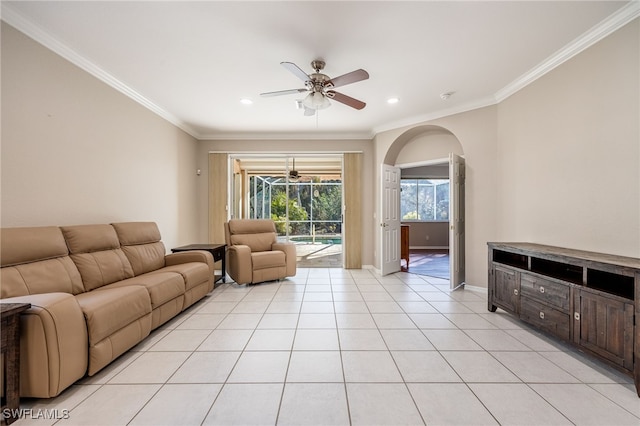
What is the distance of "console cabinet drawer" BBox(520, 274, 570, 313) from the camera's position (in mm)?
2143

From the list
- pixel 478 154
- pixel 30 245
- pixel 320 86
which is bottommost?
pixel 30 245

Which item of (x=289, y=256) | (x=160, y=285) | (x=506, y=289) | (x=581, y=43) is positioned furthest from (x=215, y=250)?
(x=581, y=43)

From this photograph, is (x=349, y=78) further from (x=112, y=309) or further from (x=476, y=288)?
(x=476, y=288)

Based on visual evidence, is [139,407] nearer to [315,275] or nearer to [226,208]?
[315,275]

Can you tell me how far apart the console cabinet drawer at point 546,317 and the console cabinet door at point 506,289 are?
10cm

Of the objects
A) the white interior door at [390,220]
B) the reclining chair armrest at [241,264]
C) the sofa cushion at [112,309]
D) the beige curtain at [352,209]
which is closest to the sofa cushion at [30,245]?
the sofa cushion at [112,309]

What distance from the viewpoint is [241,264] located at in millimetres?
3982

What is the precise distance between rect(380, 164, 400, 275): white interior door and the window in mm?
3344

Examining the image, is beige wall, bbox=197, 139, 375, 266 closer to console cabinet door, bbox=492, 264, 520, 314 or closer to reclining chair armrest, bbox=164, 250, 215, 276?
reclining chair armrest, bbox=164, 250, 215, 276

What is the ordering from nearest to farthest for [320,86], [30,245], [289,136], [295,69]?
[30,245] → [295,69] → [320,86] → [289,136]

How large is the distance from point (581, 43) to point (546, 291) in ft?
7.65

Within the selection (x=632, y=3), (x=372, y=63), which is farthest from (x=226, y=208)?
(x=632, y=3)

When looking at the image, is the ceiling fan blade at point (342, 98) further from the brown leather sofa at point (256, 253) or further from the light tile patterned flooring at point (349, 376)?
the brown leather sofa at point (256, 253)

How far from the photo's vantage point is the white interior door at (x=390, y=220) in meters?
4.77
